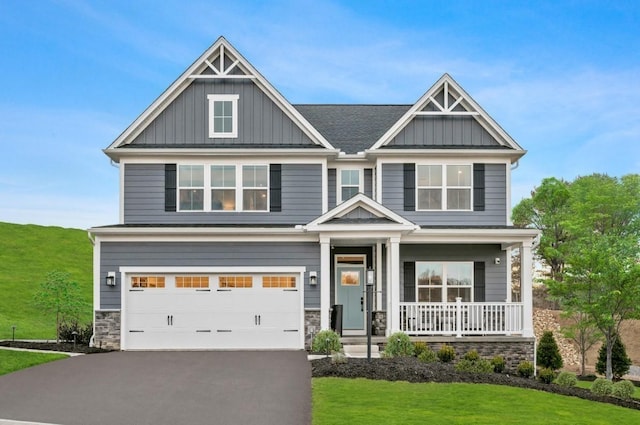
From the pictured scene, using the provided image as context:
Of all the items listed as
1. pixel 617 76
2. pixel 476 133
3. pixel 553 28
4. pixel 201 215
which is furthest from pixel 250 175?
pixel 617 76

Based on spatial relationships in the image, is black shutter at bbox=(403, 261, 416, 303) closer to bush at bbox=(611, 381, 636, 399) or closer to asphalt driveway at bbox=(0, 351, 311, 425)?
asphalt driveway at bbox=(0, 351, 311, 425)

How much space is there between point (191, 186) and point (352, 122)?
6759 mm

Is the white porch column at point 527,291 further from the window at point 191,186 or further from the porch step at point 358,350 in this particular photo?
the window at point 191,186

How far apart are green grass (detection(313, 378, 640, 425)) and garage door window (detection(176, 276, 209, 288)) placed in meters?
7.04

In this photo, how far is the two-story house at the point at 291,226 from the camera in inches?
749

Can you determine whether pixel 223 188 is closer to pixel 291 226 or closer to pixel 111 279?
pixel 291 226

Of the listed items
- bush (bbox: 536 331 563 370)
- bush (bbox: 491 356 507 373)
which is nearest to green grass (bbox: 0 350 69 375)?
bush (bbox: 491 356 507 373)

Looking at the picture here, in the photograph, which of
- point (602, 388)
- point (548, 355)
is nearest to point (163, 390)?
point (602, 388)

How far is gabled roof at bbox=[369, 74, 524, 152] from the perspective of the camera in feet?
67.8

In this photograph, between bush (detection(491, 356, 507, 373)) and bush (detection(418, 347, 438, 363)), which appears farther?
bush (detection(491, 356, 507, 373))

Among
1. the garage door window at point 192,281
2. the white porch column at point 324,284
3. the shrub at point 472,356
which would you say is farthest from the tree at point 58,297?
the shrub at point 472,356

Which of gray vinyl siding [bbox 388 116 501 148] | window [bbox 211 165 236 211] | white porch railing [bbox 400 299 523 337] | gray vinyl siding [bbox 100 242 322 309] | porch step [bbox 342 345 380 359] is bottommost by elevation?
porch step [bbox 342 345 380 359]

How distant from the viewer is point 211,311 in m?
19.1

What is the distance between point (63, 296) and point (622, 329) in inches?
1100
